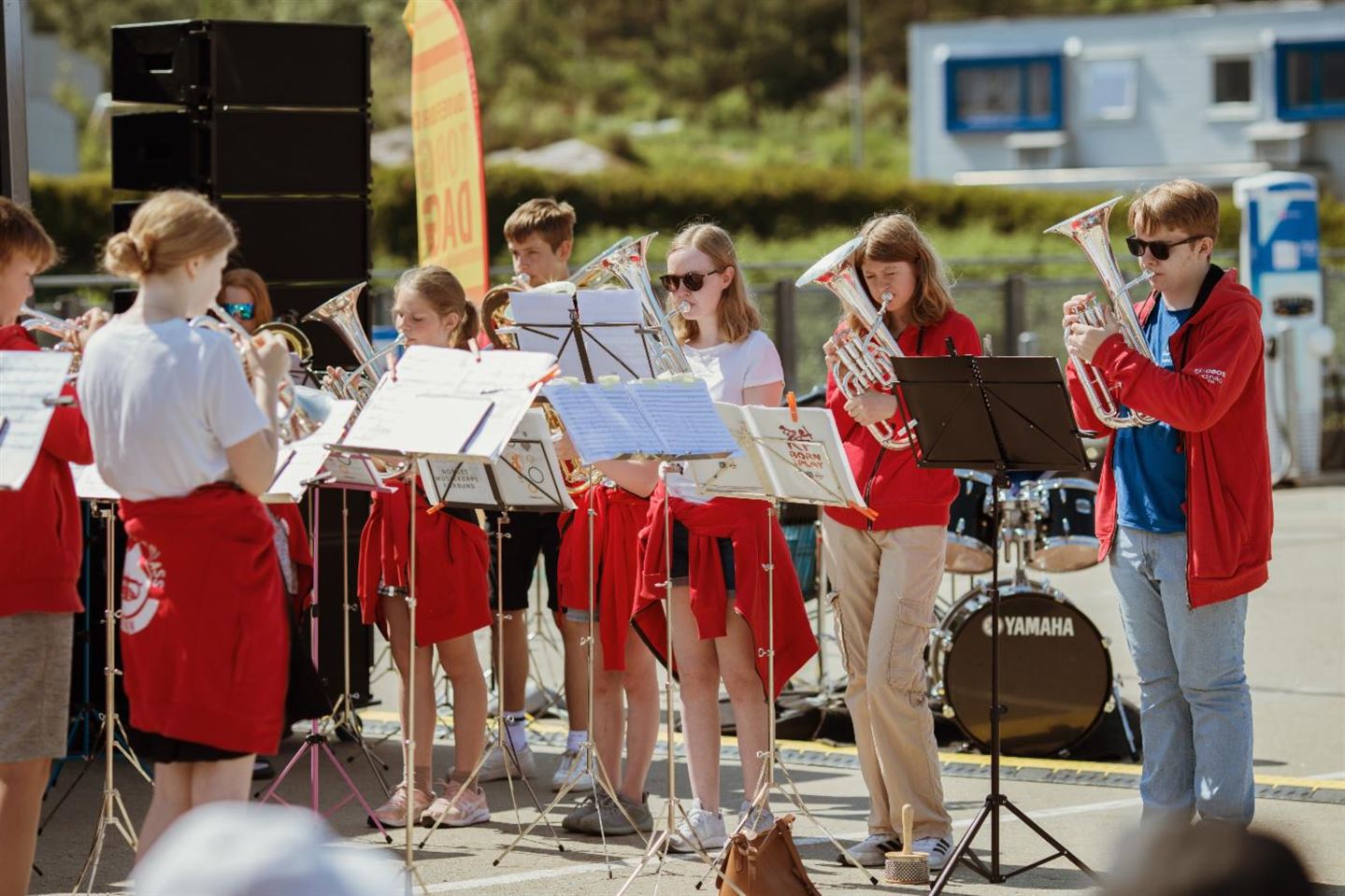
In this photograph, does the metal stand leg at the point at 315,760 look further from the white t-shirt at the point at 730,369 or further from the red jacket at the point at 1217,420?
the red jacket at the point at 1217,420

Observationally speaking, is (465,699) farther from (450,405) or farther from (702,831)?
(450,405)

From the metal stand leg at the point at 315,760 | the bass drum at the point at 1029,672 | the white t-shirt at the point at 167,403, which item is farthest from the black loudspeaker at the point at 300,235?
the white t-shirt at the point at 167,403

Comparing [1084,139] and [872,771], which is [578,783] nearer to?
[872,771]

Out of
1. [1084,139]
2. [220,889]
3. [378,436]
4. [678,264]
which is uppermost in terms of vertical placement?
[1084,139]

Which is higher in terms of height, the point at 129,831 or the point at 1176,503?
the point at 1176,503

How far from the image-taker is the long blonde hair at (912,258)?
5.57 m

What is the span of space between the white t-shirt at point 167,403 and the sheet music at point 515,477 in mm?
1594

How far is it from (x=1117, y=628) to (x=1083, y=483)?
9.12 ft

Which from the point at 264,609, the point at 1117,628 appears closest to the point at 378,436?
the point at 264,609

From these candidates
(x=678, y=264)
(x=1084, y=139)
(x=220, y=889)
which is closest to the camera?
(x=220, y=889)

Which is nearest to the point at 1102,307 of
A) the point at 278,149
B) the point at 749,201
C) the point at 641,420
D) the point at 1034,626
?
the point at 641,420

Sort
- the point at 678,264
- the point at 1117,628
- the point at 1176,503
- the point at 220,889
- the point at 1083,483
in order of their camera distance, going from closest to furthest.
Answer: the point at 220,889 → the point at 1176,503 → the point at 678,264 → the point at 1083,483 → the point at 1117,628

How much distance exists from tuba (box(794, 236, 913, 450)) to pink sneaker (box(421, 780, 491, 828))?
1.91m

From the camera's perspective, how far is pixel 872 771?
19.1ft
